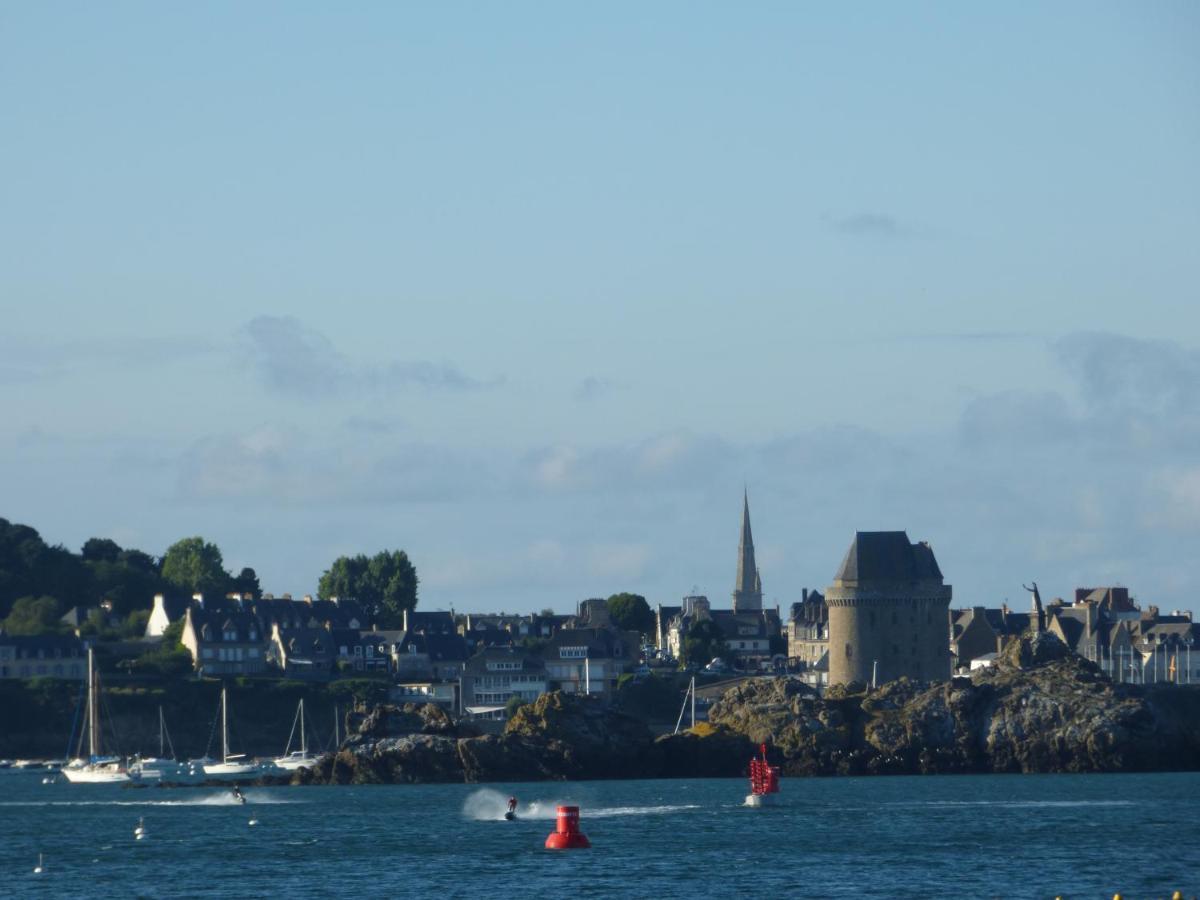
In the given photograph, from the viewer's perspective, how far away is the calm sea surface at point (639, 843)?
5856 centimetres

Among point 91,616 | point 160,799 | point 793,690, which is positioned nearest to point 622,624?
point 91,616

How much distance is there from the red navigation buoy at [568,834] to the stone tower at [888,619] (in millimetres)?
68149

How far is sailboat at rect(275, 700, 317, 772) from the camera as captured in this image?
12106cm

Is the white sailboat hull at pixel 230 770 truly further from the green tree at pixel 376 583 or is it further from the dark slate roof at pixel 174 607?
the green tree at pixel 376 583

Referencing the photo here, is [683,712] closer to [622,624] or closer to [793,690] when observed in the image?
[793,690]

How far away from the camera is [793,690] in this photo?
368ft

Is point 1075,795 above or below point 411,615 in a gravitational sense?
below

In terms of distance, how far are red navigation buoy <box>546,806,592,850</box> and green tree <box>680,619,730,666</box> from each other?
94087mm

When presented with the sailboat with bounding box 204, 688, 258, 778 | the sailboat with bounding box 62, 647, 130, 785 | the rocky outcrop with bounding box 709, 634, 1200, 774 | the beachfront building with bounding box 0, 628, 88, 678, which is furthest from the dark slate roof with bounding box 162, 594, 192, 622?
the rocky outcrop with bounding box 709, 634, 1200, 774

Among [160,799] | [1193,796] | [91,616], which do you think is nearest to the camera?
[1193,796]

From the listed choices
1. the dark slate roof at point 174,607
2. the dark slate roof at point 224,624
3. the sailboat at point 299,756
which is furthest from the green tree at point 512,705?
the dark slate roof at point 174,607

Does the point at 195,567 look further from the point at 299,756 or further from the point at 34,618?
the point at 299,756

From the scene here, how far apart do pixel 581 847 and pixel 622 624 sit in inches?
4394

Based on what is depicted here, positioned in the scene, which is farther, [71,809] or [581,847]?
[71,809]
